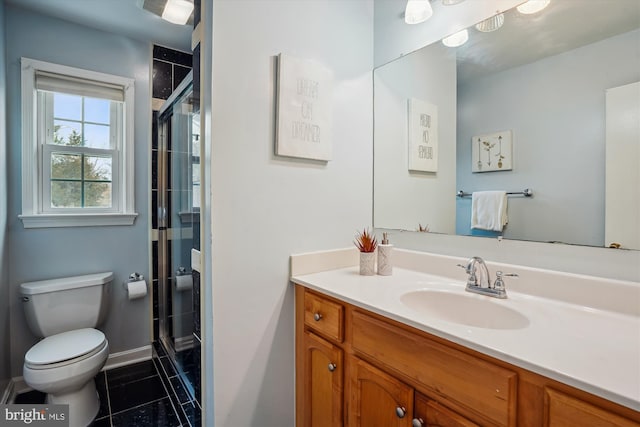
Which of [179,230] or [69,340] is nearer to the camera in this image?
[69,340]

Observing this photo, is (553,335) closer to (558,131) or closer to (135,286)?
(558,131)

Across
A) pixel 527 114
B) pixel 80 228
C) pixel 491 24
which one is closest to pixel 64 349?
pixel 80 228

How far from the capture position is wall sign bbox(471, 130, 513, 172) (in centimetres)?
118

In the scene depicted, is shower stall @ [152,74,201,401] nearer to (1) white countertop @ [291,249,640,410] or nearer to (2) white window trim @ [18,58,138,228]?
(2) white window trim @ [18,58,138,228]

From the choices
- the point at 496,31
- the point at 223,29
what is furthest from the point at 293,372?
the point at 496,31

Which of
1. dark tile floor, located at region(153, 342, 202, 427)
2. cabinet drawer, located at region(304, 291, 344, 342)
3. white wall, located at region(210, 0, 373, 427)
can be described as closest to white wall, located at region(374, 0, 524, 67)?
white wall, located at region(210, 0, 373, 427)

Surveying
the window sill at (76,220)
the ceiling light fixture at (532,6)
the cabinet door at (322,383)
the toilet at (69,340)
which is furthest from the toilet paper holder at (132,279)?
the ceiling light fixture at (532,6)

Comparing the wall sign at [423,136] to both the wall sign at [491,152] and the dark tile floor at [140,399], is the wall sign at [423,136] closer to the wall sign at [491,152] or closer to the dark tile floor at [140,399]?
the wall sign at [491,152]

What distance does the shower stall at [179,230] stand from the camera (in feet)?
4.73

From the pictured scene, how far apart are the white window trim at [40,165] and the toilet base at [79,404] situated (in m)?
1.04

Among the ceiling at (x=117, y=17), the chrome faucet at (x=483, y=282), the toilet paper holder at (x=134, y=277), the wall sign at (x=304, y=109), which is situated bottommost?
the toilet paper holder at (x=134, y=277)

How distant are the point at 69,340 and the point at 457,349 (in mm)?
2025

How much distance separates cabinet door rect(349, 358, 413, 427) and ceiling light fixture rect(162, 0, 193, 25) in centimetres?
207

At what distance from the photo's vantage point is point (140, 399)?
1.80 metres
